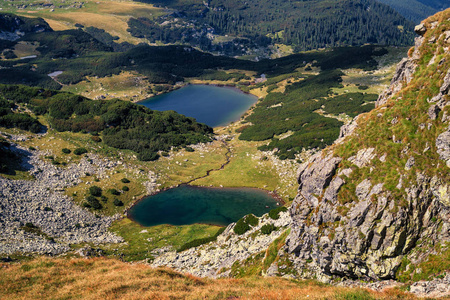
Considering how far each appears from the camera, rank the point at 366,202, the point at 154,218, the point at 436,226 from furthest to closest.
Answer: the point at 154,218 → the point at 366,202 → the point at 436,226

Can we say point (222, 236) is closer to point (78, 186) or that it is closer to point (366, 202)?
point (366, 202)

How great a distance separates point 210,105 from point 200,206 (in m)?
108

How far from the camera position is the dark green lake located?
7125 cm

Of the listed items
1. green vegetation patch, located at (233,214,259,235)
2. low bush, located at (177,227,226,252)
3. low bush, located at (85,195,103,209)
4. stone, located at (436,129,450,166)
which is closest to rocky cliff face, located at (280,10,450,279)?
stone, located at (436,129,450,166)

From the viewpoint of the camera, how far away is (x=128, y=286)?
2544 centimetres

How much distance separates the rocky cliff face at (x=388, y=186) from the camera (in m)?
26.1

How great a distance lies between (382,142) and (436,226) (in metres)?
8.83

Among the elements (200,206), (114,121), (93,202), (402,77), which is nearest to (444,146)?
(402,77)

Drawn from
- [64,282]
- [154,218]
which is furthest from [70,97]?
[64,282]

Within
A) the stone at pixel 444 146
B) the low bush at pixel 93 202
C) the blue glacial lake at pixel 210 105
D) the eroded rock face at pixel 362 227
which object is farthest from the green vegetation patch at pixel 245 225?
the blue glacial lake at pixel 210 105

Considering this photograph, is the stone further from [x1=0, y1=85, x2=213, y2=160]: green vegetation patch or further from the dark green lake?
[x1=0, y1=85, x2=213, y2=160]: green vegetation patch

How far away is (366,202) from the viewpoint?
28.1 meters

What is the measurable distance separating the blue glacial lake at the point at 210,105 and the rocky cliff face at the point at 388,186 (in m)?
115

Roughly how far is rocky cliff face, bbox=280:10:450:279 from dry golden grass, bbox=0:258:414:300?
3409 mm
